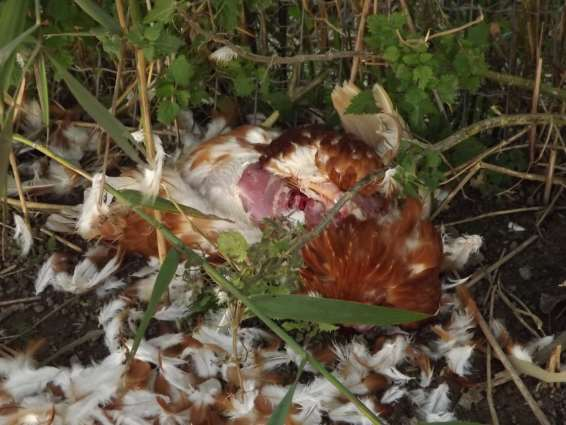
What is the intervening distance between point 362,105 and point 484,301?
0.43 meters

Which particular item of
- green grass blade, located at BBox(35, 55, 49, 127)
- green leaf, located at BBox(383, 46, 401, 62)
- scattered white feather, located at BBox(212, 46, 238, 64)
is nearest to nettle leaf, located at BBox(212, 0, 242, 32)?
scattered white feather, located at BBox(212, 46, 238, 64)

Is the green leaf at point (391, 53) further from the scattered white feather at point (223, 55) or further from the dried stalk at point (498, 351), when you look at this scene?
the dried stalk at point (498, 351)

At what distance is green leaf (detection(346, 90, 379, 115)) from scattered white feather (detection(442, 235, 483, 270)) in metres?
0.30

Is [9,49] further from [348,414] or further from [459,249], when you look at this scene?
[459,249]

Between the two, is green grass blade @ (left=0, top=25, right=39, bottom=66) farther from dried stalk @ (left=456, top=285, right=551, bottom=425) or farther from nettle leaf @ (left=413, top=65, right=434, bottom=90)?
dried stalk @ (left=456, top=285, right=551, bottom=425)

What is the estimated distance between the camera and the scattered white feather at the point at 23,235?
151 cm

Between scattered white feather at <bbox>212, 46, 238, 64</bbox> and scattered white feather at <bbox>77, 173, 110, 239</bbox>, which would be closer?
scattered white feather at <bbox>77, 173, 110, 239</bbox>

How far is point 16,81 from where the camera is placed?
1194 millimetres

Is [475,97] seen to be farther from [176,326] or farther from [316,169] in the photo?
[176,326]

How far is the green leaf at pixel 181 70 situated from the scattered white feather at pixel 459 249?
56cm

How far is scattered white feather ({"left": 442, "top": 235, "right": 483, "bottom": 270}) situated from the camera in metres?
1.45

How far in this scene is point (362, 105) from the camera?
54.4 inches

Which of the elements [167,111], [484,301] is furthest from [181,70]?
[484,301]

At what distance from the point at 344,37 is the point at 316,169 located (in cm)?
32
